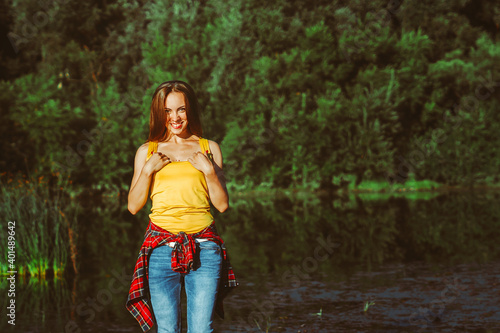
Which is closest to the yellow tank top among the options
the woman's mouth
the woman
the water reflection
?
the woman

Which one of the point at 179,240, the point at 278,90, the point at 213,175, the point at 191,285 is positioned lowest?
the point at 191,285

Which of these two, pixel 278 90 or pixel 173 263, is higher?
pixel 278 90

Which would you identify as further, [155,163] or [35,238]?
[35,238]

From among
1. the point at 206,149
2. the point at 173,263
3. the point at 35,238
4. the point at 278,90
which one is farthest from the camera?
the point at 278,90

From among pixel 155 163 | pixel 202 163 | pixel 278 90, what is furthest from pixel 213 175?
pixel 278 90

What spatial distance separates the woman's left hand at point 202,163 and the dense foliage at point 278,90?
29.4m

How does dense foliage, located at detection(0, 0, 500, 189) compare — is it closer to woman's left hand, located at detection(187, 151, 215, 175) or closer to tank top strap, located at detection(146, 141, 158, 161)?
tank top strap, located at detection(146, 141, 158, 161)

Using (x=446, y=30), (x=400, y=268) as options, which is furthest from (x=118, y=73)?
(x=400, y=268)

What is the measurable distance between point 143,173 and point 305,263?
33.3ft

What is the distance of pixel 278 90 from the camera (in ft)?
124

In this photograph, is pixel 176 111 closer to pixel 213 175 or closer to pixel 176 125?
pixel 176 125

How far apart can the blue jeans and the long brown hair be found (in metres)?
0.69

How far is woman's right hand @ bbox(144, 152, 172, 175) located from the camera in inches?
157

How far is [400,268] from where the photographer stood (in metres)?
13.0
